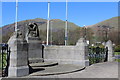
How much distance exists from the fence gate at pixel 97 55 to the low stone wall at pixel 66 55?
3023mm

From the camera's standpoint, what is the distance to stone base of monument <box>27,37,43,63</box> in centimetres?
1270

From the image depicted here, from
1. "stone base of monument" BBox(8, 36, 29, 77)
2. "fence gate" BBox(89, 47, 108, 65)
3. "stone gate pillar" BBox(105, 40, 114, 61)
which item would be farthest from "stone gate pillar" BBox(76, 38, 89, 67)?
"stone base of monument" BBox(8, 36, 29, 77)

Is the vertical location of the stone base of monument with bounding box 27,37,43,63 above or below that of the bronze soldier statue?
below

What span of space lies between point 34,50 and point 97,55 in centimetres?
734

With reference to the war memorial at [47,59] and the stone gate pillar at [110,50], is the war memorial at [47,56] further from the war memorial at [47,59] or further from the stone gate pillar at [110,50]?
the stone gate pillar at [110,50]

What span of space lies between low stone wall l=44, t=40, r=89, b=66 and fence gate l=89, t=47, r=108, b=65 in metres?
3.02

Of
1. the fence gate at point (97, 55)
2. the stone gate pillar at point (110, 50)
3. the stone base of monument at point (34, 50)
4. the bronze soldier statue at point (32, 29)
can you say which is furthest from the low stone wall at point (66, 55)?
the stone gate pillar at point (110, 50)

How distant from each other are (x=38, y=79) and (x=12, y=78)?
132 cm

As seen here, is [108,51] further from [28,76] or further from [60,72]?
[28,76]

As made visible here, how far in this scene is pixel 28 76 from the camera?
29.5 ft

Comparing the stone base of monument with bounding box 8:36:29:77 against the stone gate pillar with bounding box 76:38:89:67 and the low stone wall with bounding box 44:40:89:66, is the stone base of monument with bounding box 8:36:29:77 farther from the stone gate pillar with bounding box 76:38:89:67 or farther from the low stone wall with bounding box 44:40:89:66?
the stone gate pillar with bounding box 76:38:89:67

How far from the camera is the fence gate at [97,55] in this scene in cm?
1667

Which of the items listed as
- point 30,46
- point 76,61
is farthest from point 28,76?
point 76,61

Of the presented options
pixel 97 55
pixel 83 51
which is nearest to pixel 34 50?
pixel 83 51
